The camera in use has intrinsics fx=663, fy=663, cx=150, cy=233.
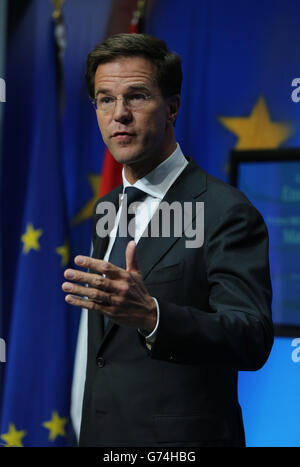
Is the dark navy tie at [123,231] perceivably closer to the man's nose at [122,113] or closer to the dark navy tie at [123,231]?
the dark navy tie at [123,231]

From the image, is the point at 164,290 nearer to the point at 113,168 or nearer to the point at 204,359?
the point at 204,359

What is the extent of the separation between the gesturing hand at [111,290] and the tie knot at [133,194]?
0.46 metres

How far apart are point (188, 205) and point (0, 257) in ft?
7.01

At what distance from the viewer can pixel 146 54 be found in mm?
1696

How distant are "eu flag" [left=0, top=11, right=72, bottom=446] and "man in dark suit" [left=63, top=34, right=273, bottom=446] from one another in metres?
1.43

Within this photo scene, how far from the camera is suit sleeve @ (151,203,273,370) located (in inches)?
51.4

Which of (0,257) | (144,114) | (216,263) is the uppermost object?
(0,257)

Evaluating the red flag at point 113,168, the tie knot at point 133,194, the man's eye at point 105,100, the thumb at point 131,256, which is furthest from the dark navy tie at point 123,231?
the red flag at point 113,168

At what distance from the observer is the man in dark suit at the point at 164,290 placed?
1305 mm

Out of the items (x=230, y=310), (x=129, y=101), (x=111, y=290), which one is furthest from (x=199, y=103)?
(x=111, y=290)

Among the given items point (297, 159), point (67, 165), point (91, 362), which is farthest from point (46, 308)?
point (91, 362)

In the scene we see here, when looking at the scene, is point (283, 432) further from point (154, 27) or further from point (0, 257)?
point (154, 27)

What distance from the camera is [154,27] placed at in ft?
10.9

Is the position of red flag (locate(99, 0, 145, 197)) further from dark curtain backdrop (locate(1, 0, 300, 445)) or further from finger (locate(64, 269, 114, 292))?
finger (locate(64, 269, 114, 292))
